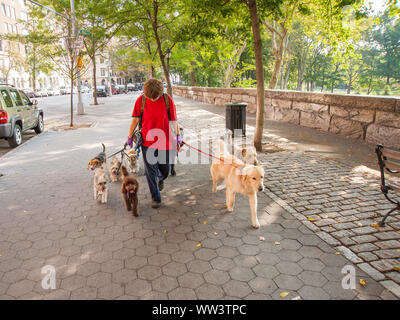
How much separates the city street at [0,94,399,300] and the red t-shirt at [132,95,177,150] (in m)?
1.17

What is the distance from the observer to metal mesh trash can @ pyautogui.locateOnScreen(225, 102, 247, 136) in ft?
32.8

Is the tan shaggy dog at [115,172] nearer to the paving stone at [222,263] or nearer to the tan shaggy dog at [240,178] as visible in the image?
the tan shaggy dog at [240,178]

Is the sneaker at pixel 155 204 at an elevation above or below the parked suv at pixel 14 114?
below

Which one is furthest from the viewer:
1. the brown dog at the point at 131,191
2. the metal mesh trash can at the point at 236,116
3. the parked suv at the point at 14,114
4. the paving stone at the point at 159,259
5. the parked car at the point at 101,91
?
the parked car at the point at 101,91

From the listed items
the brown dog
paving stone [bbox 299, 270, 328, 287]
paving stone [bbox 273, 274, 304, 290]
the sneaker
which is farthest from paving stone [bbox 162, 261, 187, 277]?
the sneaker

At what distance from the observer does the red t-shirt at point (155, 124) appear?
14.7ft

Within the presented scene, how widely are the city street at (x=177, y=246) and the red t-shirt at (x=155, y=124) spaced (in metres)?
1.17

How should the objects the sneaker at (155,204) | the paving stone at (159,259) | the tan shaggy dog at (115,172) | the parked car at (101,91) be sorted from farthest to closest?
the parked car at (101,91) < the tan shaggy dog at (115,172) < the sneaker at (155,204) < the paving stone at (159,259)

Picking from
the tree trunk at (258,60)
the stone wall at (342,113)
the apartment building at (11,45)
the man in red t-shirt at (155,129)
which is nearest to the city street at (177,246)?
the man in red t-shirt at (155,129)

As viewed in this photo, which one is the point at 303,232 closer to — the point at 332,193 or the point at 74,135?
the point at 332,193

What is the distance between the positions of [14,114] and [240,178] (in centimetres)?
941

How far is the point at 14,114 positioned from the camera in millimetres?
10016

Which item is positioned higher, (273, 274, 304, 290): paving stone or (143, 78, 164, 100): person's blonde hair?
(143, 78, 164, 100): person's blonde hair

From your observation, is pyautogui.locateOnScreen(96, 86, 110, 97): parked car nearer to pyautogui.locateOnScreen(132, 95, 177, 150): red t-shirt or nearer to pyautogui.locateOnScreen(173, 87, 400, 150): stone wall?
pyautogui.locateOnScreen(173, 87, 400, 150): stone wall
